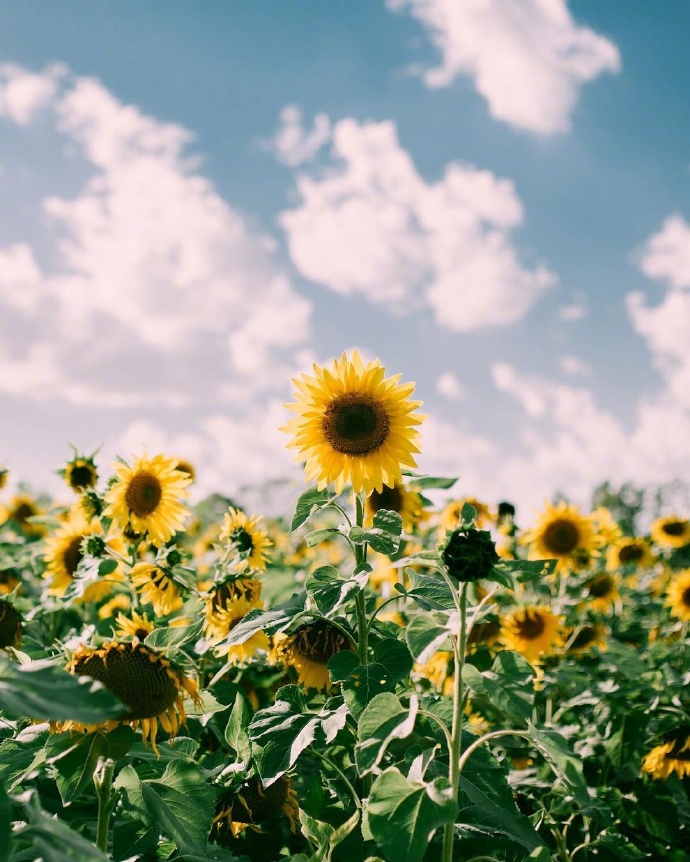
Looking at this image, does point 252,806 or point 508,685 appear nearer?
point 508,685

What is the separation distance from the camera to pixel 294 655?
270 cm

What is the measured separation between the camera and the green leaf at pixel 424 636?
148 cm

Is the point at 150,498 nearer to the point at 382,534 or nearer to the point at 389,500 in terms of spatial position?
the point at 389,500

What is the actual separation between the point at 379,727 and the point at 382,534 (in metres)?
0.57

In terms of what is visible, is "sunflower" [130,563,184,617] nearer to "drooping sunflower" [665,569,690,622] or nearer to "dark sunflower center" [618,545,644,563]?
"drooping sunflower" [665,569,690,622]

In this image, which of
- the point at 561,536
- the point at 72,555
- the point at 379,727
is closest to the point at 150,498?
the point at 72,555

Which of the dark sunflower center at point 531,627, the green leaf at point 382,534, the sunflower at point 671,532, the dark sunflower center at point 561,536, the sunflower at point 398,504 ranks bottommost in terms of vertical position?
the green leaf at point 382,534

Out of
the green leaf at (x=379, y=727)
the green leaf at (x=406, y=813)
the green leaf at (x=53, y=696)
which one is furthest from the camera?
the green leaf at (x=379, y=727)

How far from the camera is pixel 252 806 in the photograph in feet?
7.13

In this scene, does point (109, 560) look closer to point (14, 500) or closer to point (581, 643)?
point (581, 643)

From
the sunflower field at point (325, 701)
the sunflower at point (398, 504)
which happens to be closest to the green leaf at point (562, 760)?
the sunflower field at point (325, 701)

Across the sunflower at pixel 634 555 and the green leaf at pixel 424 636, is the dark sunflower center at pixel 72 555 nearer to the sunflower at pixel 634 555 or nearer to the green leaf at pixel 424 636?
the green leaf at pixel 424 636

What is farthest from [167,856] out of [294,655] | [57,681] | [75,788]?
[57,681]

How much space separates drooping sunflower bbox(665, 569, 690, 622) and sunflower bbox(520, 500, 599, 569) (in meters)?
0.91
